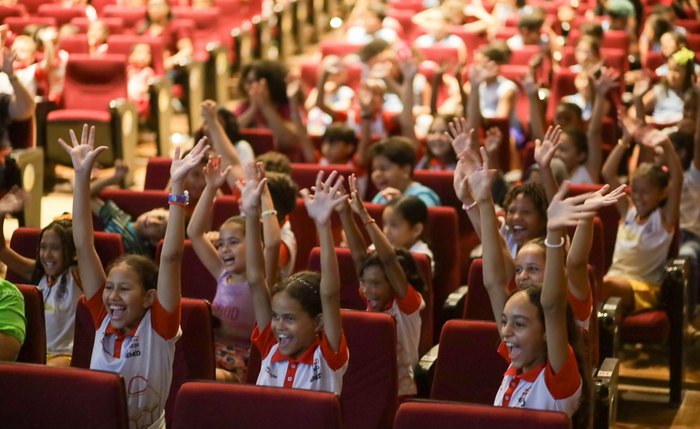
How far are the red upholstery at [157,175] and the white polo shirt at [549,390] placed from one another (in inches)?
112

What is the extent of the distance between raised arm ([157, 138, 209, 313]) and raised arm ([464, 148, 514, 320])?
2.36 feet

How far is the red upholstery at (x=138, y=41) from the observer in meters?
8.36

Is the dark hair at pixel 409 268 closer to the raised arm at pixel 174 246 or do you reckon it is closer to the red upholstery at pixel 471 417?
the raised arm at pixel 174 246

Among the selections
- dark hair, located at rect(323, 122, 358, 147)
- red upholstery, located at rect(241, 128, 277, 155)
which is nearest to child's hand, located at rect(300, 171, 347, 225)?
dark hair, located at rect(323, 122, 358, 147)

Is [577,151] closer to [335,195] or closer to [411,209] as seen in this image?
[411,209]

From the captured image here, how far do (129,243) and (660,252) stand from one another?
2.00 meters

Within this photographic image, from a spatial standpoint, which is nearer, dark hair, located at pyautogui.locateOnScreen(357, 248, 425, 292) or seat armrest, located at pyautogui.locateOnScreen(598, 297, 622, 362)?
dark hair, located at pyautogui.locateOnScreen(357, 248, 425, 292)

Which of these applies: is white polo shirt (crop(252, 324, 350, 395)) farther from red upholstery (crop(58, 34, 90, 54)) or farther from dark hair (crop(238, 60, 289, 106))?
red upholstery (crop(58, 34, 90, 54))

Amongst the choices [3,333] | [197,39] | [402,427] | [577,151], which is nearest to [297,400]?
[402,427]

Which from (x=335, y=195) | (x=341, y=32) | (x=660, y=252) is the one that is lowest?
(x=341, y=32)

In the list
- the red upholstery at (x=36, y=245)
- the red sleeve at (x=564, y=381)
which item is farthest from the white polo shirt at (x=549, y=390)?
the red upholstery at (x=36, y=245)

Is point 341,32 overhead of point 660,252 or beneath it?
beneath

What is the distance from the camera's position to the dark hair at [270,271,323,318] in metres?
3.13

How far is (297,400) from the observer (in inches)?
104
